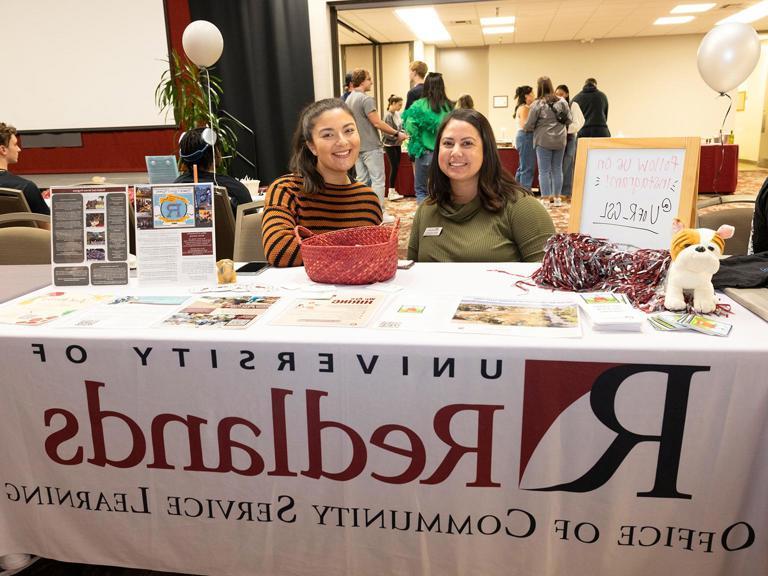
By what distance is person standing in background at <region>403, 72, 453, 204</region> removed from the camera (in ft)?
18.1

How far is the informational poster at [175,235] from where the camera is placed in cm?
146

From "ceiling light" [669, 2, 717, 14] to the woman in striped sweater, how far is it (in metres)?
9.73

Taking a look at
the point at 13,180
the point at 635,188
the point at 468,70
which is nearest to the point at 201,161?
the point at 13,180

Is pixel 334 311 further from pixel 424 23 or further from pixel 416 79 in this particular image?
pixel 424 23

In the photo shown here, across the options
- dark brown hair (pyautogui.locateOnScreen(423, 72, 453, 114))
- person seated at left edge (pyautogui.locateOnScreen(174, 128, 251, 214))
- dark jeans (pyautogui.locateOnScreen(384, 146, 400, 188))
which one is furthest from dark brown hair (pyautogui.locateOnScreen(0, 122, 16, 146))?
dark jeans (pyautogui.locateOnScreen(384, 146, 400, 188))

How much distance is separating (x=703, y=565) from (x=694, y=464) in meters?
0.21

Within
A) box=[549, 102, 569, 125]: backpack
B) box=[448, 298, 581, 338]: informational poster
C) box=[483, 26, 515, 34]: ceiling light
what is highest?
box=[483, 26, 515, 34]: ceiling light

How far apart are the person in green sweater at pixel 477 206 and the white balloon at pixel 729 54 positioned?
4.92 ft

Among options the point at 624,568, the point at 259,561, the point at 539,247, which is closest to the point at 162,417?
the point at 259,561

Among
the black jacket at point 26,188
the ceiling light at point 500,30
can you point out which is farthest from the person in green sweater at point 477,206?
the ceiling light at point 500,30

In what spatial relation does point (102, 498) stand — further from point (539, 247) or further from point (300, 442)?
point (539, 247)

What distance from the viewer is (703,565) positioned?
1098mm

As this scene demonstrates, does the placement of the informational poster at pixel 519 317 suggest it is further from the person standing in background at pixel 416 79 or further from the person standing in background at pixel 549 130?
the person standing in background at pixel 549 130

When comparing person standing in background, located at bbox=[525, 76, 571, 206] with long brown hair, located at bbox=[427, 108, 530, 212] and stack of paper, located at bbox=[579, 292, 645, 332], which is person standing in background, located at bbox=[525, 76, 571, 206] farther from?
stack of paper, located at bbox=[579, 292, 645, 332]
